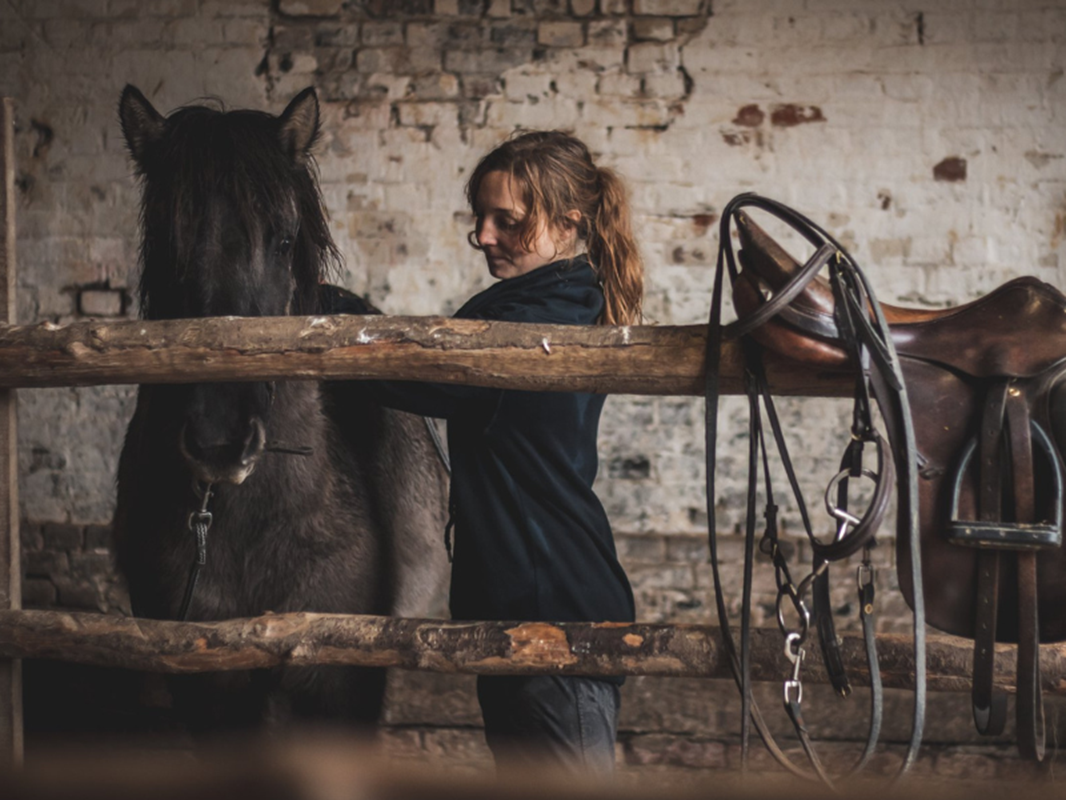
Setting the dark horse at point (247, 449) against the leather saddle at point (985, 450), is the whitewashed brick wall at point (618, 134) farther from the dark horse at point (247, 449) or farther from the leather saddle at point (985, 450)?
the leather saddle at point (985, 450)

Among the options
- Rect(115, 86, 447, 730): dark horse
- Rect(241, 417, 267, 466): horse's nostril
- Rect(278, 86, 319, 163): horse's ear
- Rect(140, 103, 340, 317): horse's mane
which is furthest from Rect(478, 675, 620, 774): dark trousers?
Rect(278, 86, 319, 163): horse's ear

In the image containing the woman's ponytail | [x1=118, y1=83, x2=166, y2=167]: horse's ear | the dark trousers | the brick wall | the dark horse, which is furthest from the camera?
the brick wall

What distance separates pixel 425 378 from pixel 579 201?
1.62 feet

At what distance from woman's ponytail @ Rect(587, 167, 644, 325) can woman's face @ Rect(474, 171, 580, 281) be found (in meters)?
0.06

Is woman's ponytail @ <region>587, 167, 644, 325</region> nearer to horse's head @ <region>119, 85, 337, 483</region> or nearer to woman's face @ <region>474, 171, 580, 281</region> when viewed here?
woman's face @ <region>474, 171, 580, 281</region>

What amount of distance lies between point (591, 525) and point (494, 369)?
358mm

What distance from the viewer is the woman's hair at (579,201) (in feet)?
5.08

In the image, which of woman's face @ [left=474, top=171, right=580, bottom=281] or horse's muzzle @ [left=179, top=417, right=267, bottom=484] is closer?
horse's muzzle @ [left=179, top=417, right=267, bottom=484]

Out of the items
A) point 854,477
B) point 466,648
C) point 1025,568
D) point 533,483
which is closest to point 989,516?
point 1025,568

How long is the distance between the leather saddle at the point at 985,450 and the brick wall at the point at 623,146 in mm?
1805

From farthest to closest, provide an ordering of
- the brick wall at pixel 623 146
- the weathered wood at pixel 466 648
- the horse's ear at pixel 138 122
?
the brick wall at pixel 623 146 → the horse's ear at pixel 138 122 → the weathered wood at pixel 466 648

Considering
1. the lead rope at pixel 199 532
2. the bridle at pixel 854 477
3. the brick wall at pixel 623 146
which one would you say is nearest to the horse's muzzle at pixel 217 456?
the lead rope at pixel 199 532

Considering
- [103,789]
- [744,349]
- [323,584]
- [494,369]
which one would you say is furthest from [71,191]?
[103,789]

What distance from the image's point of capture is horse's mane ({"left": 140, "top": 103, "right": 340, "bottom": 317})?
152 centimetres
